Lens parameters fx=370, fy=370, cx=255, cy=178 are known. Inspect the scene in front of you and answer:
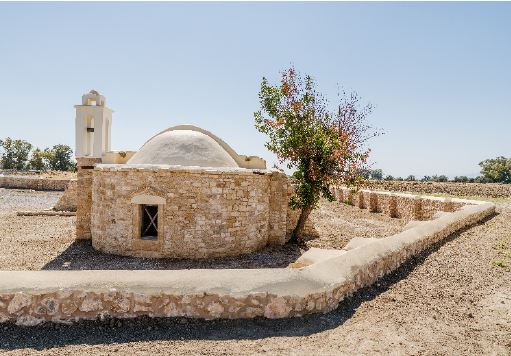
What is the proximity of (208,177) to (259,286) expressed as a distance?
6331mm

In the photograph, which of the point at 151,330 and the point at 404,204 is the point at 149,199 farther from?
the point at 404,204

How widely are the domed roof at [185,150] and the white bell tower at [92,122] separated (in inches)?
178

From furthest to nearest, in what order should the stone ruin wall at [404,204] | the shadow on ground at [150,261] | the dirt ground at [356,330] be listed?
1. the stone ruin wall at [404,204]
2. the shadow on ground at [150,261]
3. the dirt ground at [356,330]

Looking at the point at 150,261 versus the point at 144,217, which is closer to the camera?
the point at 150,261

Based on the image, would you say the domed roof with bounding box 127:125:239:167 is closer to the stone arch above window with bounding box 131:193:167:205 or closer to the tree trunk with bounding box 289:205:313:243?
the stone arch above window with bounding box 131:193:167:205

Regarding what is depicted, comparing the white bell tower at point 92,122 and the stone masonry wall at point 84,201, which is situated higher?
the white bell tower at point 92,122

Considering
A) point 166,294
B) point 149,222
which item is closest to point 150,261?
point 149,222

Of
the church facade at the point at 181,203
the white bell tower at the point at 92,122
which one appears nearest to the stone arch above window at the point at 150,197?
the church facade at the point at 181,203

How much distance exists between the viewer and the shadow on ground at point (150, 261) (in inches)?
381

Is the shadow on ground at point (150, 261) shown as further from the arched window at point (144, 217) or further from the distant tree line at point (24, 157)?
the distant tree line at point (24, 157)

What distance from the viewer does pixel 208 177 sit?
34.3 ft

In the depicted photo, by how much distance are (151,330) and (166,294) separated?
41cm

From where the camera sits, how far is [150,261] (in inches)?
398

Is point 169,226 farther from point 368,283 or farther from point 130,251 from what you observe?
point 368,283
